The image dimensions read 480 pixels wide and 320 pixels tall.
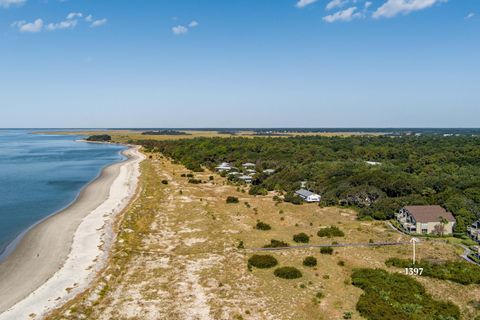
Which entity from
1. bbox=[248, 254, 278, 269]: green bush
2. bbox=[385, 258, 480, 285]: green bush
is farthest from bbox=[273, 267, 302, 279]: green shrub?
bbox=[385, 258, 480, 285]: green bush

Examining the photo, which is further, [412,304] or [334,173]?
[334,173]

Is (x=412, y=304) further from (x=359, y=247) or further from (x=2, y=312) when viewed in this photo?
(x=2, y=312)

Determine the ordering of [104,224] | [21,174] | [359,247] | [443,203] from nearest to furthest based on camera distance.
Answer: [359,247], [104,224], [443,203], [21,174]

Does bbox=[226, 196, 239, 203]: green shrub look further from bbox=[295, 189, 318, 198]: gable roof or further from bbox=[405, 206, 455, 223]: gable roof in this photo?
bbox=[405, 206, 455, 223]: gable roof

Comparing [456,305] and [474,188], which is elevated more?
[474,188]

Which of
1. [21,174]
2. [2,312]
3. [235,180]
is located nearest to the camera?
[2,312]

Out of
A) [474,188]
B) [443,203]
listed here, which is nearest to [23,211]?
[443,203]
